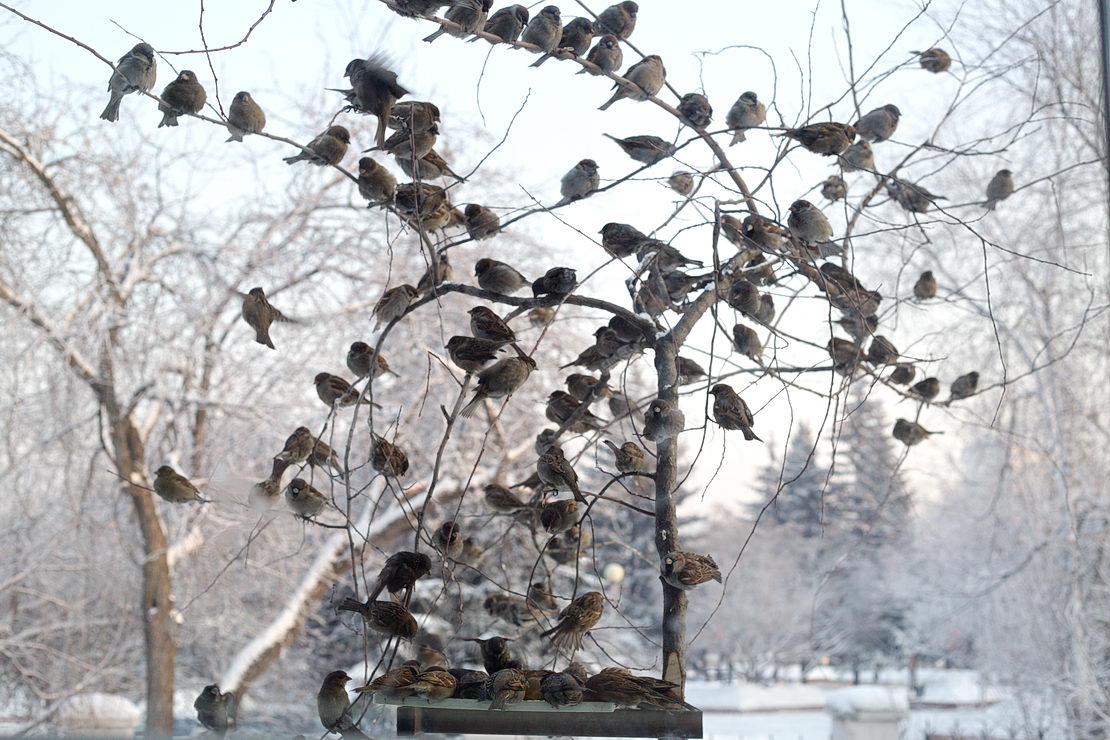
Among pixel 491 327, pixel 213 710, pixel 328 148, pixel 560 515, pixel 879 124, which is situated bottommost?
pixel 213 710

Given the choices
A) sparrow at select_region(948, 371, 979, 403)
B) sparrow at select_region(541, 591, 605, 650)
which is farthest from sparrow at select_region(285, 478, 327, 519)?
sparrow at select_region(948, 371, 979, 403)

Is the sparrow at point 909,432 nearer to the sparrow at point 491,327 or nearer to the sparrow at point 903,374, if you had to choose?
the sparrow at point 903,374

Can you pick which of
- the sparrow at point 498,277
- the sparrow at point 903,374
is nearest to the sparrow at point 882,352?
the sparrow at point 903,374

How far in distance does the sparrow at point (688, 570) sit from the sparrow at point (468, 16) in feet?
1.08

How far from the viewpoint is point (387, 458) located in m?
0.61

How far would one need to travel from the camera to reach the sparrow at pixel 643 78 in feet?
2.21

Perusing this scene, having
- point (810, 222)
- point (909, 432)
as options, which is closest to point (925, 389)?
point (909, 432)

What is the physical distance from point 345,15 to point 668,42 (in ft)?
4.58

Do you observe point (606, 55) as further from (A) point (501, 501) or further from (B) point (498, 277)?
(A) point (501, 501)

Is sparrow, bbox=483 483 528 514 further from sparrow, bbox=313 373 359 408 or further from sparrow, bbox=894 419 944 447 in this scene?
sparrow, bbox=894 419 944 447

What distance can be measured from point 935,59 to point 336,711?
0.70 metres

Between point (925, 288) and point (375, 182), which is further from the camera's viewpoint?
point (925, 288)

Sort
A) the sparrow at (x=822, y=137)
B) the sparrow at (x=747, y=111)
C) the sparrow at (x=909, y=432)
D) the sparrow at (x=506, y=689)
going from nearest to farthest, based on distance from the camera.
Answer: the sparrow at (x=506, y=689) → the sparrow at (x=822, y=137) → the sparrow at (x=747, y=111) → the sparrow at (x=909, y=432)

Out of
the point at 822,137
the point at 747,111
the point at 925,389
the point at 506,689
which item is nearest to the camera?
the point at 506,689
